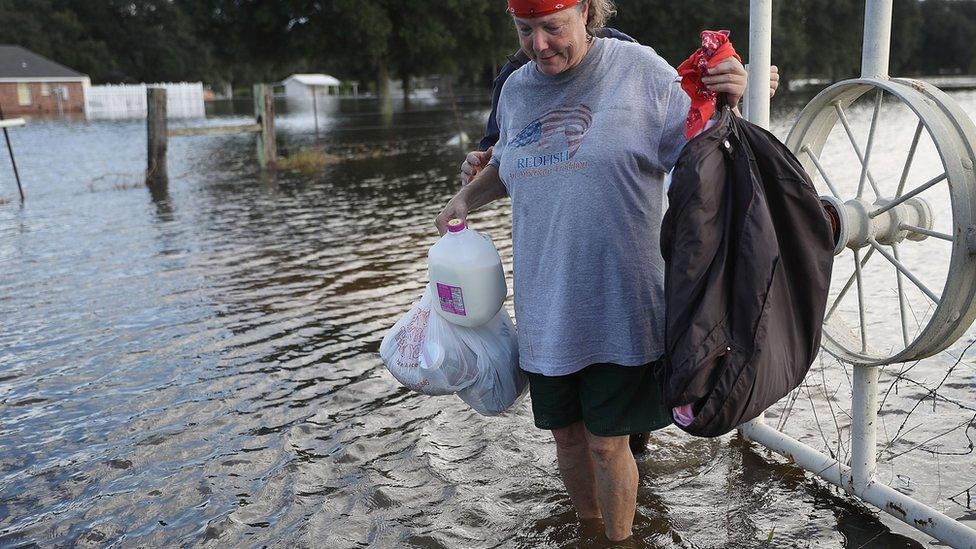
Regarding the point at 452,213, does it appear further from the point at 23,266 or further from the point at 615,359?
the point at 23,266

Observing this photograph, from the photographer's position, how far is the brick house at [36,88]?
53.2m

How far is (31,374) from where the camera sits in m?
5.03

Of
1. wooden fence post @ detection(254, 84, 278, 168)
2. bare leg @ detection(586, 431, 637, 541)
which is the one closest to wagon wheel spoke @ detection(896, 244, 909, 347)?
bare leg @ detection(586, 431, 637, 541)

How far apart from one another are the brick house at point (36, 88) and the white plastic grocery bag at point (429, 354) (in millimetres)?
55625

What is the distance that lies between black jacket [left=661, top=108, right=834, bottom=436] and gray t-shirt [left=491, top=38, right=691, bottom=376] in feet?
0.61

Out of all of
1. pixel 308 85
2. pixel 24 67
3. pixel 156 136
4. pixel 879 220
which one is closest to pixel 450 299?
pixel 879 220

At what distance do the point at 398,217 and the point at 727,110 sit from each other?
832 cm

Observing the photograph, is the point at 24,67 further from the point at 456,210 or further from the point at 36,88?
the point at 456,210

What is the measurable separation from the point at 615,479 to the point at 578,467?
22cm

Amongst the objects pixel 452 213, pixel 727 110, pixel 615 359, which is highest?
pixel 727 110

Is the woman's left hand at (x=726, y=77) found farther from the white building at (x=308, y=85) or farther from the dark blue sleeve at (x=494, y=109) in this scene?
the white building at (x=308, y=85)

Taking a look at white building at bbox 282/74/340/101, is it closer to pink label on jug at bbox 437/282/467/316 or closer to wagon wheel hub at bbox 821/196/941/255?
pink label on jug at bbox 437/282/467/316

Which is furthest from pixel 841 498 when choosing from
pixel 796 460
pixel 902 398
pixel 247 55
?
pixel 247 55

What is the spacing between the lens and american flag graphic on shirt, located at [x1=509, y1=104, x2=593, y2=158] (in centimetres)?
239
